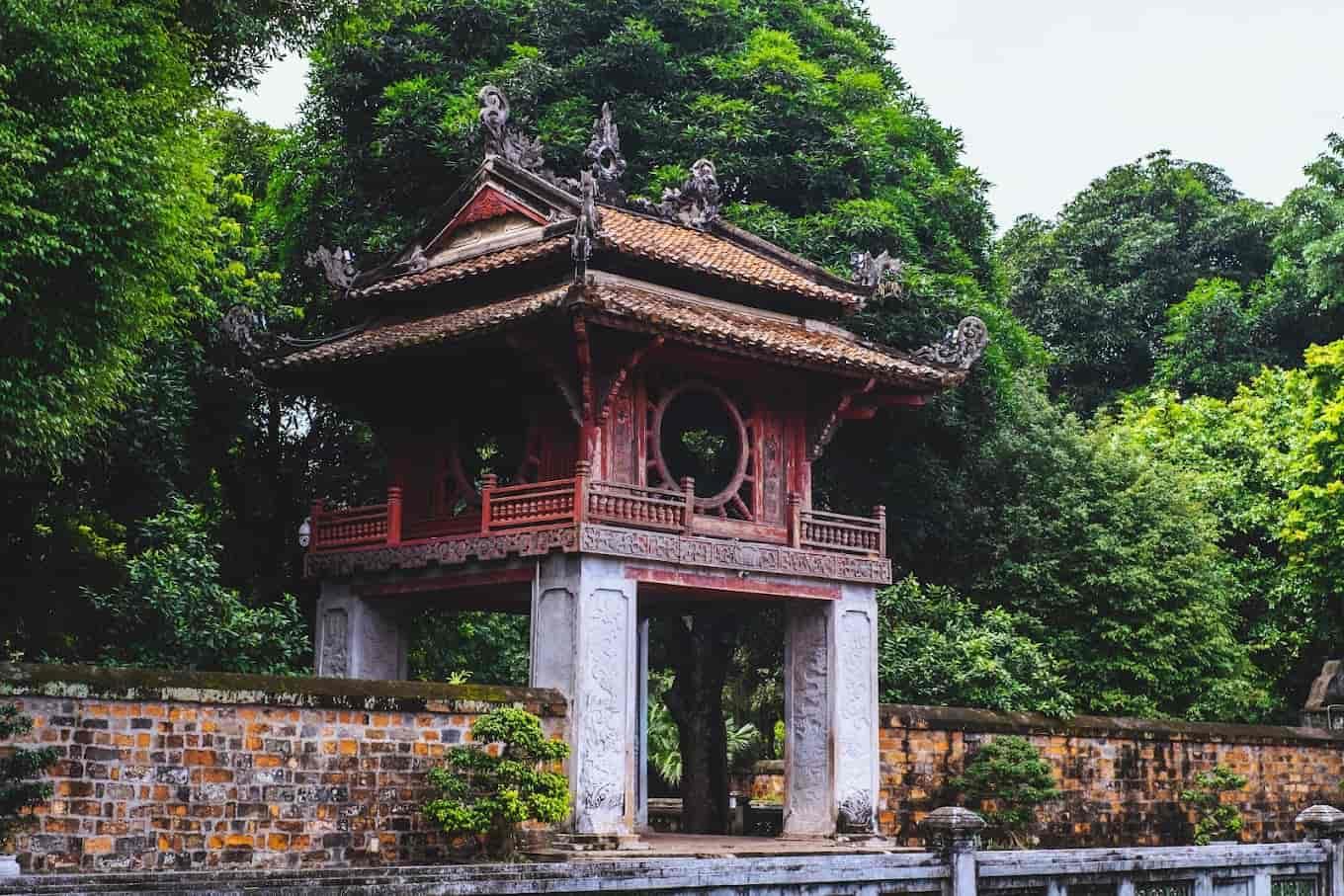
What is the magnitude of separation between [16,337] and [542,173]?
8.00 metres

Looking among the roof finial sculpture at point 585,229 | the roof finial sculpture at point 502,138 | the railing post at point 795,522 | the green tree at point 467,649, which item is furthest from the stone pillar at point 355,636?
the roof finial sculpture at point 502,138

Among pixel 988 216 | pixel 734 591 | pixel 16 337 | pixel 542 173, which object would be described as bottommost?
pixel 734 591

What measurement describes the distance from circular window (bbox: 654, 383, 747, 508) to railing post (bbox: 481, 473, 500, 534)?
6.35ft

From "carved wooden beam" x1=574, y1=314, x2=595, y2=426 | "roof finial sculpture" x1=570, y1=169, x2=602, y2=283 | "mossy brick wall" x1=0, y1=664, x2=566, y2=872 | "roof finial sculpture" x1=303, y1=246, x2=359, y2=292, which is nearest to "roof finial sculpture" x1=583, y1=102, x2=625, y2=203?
"roof finial sculpture" x1=303, y1=246, x2=359, y2=292

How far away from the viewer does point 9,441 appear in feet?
52.0

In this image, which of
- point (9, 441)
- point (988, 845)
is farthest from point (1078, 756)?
point (9, 441)

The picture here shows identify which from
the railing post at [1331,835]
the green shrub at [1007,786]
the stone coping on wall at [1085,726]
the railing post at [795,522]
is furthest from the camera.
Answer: the green shrub at [1007,786]

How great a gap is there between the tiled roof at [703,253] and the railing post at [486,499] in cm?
300

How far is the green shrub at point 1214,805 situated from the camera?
81.8ft

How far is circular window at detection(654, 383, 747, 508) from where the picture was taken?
19.8m

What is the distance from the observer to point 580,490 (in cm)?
1816

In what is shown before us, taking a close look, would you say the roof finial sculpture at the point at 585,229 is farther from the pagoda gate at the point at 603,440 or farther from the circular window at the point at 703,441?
the circular window at the point at 703,441

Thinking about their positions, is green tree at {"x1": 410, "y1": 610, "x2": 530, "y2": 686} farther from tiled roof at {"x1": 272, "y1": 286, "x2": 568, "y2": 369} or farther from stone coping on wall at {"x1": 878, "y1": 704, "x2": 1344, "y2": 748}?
stone coping on wall at {"x1": 878, "y1": 704, "x2": 1344, "y2": 748}

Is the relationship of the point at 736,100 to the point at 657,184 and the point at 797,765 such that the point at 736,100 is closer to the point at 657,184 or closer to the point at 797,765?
the point at 657,184
